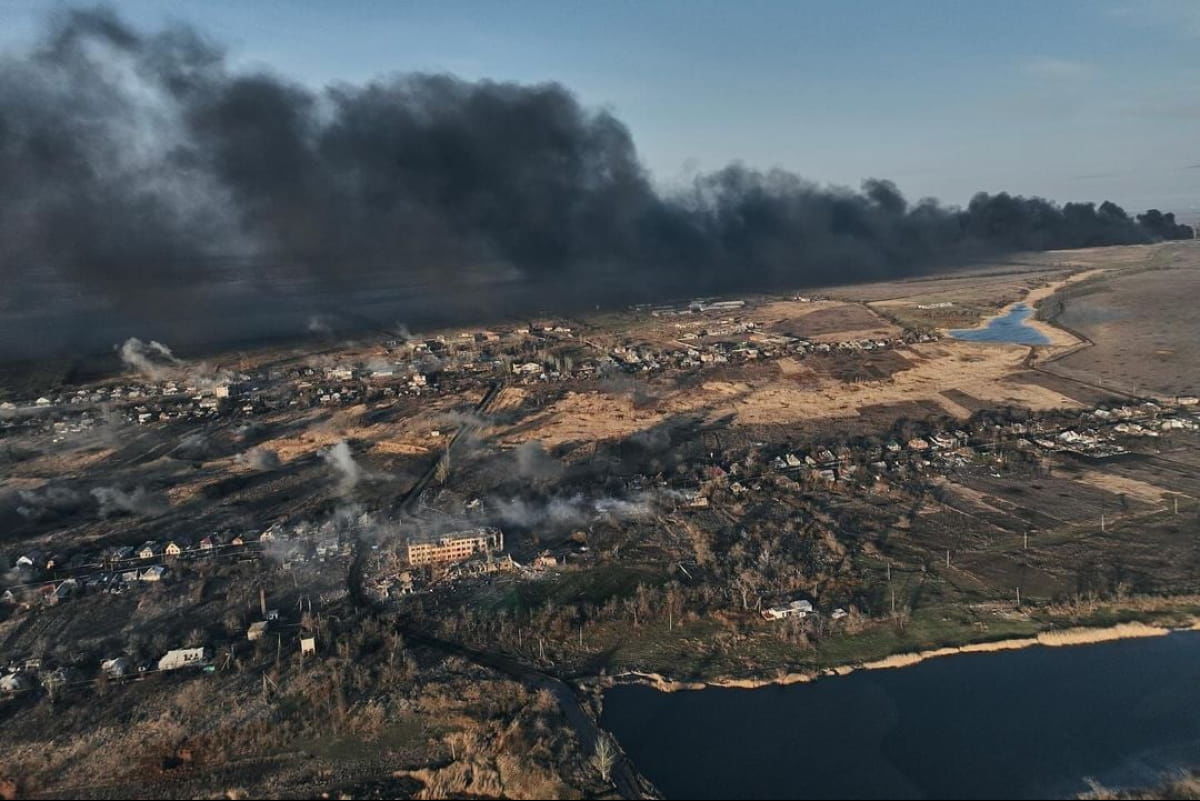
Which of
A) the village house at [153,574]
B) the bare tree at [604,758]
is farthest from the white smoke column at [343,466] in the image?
the bare tree at [604,758]

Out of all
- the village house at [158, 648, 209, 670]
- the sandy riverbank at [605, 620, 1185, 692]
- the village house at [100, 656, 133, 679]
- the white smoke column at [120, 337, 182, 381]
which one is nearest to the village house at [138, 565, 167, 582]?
the village house at [100, 656, 133, 679]

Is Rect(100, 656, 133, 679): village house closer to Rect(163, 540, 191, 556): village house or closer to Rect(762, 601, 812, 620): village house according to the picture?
Rect(163, 540, 191, 556): village house

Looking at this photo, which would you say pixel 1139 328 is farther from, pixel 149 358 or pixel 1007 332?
pixel 149 358

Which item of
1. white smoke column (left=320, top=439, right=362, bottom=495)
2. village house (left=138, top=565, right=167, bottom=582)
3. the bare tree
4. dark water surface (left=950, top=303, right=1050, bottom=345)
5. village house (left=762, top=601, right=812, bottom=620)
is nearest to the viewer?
the bare tree

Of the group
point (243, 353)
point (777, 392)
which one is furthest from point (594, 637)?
point (243, 353)

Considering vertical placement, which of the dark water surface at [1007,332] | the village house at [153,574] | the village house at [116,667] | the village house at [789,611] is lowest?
the village house at [116,667]

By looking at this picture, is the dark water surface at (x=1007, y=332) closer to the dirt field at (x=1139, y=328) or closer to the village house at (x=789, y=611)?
the dirt field at (x=1139, y=328)

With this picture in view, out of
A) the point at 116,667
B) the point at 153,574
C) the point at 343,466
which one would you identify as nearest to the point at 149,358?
the point at 343,466
